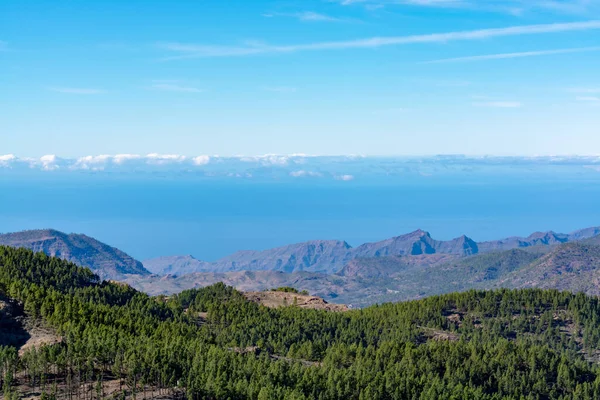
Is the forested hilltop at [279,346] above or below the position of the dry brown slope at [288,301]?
above

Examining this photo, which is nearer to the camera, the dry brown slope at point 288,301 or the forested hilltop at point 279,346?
the forested hilltop at point 279,346

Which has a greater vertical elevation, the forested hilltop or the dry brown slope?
the forested hilltop

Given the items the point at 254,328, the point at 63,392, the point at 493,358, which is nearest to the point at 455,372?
the point at 493,358

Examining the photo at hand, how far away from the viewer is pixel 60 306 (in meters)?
105

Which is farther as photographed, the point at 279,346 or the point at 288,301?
the point at 288,301

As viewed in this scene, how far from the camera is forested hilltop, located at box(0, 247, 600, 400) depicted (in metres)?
80.6

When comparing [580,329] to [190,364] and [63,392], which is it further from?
[63,392]

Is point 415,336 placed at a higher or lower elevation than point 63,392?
lower

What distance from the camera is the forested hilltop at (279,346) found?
8056cm

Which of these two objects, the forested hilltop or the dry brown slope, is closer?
the forested hilltop

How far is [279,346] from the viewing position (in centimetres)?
12444

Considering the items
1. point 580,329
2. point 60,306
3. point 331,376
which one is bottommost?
point 580,329

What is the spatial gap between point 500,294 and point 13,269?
124 meters

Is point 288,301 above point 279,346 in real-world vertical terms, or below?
below
